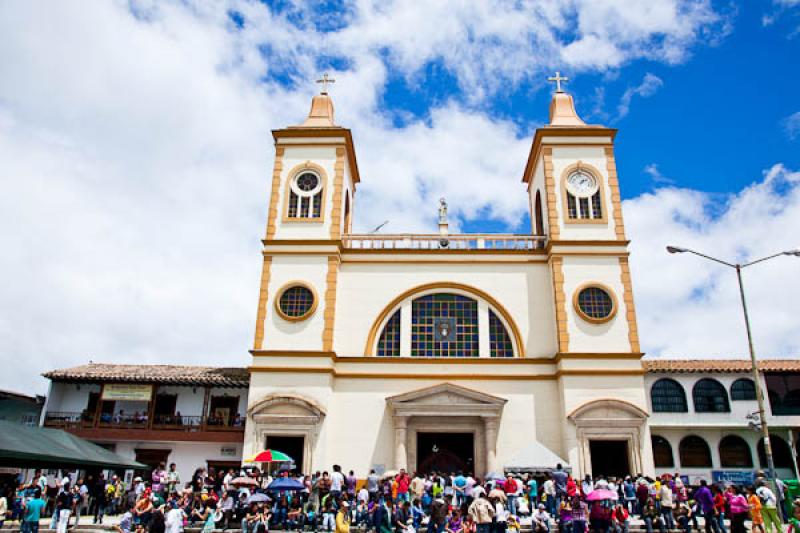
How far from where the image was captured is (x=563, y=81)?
31.9 m

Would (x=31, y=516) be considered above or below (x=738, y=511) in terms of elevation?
below

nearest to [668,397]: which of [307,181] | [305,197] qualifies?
[305,197]

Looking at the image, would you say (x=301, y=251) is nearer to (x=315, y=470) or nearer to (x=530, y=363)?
(x=315, y=470)

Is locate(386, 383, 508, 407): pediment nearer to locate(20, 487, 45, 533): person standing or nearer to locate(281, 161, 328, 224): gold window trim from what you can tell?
locate(281, 161, 328, 224): gold window trim

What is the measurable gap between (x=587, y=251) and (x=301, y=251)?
1270 cm

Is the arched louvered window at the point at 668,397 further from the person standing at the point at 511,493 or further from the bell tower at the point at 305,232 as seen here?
the bell tower at the point at 305,232

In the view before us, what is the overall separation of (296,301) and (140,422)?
931 cm

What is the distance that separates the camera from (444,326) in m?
27.1

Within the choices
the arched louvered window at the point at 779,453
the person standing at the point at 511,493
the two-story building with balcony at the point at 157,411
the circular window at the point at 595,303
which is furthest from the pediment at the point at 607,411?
the two-story building with balcony at the point at 157,411

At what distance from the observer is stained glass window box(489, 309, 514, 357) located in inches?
1049

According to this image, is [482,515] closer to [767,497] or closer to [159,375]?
[767,497]

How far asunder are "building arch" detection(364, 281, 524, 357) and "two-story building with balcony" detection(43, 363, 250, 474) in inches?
248

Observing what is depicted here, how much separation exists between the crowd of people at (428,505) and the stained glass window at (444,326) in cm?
624

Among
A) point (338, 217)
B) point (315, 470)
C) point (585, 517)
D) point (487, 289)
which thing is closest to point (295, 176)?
point (338, 217)
